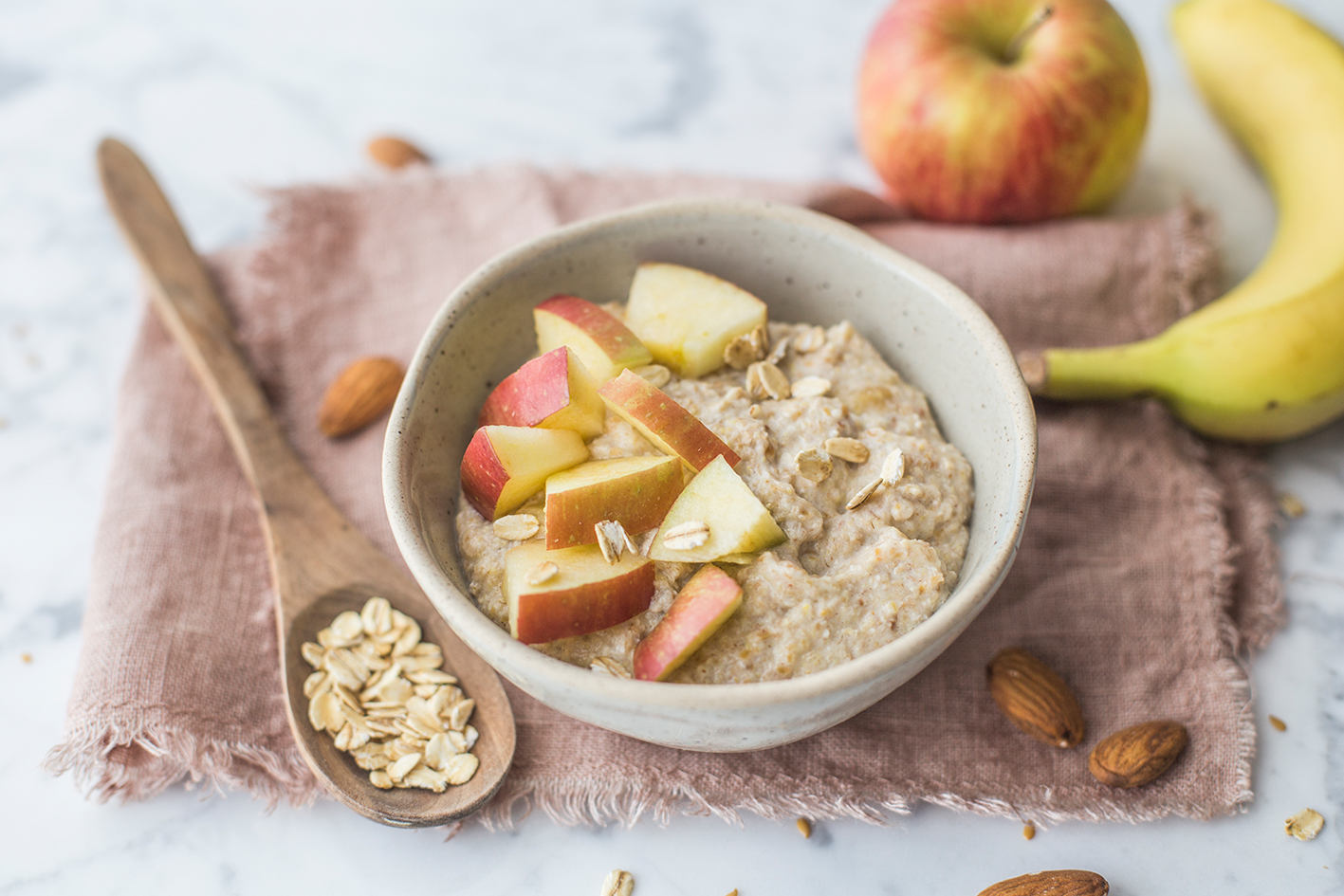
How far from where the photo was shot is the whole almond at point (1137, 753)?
1620 millimetres

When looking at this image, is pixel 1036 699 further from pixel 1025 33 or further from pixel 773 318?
pixel 1025 33

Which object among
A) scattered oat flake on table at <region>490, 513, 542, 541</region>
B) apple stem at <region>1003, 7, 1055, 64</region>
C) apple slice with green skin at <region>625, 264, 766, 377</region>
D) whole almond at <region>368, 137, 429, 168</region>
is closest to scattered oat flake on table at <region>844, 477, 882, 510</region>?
apple slice with green skin at <region>625, 264, 766, 377</region>

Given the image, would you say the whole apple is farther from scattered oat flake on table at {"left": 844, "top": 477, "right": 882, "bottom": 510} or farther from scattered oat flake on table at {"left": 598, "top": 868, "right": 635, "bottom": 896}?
scattered oat flake on table at {"left": 598, "top": 868, "right": 635, "bottom": 896}

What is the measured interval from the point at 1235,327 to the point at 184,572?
2104 millimetres

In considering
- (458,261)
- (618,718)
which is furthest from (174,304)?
(618,718)

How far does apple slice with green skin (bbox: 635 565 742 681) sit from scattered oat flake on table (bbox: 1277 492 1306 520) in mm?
1316

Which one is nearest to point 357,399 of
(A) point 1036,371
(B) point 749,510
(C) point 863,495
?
(B) point 749,510

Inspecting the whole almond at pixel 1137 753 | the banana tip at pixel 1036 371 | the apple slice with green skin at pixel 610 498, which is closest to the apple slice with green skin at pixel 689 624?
the apple slice with green skin at pixel 610 498

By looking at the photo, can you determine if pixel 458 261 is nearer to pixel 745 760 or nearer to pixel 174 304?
pixel 174 304

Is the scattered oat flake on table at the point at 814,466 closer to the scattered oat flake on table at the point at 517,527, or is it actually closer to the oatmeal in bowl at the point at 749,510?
the oatmeal in bowl at the point at 749,510

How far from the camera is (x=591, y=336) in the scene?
1.67 metres

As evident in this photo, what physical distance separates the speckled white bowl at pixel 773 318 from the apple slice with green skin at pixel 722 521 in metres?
0.24

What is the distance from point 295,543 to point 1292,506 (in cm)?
201

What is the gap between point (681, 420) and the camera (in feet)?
5.06
